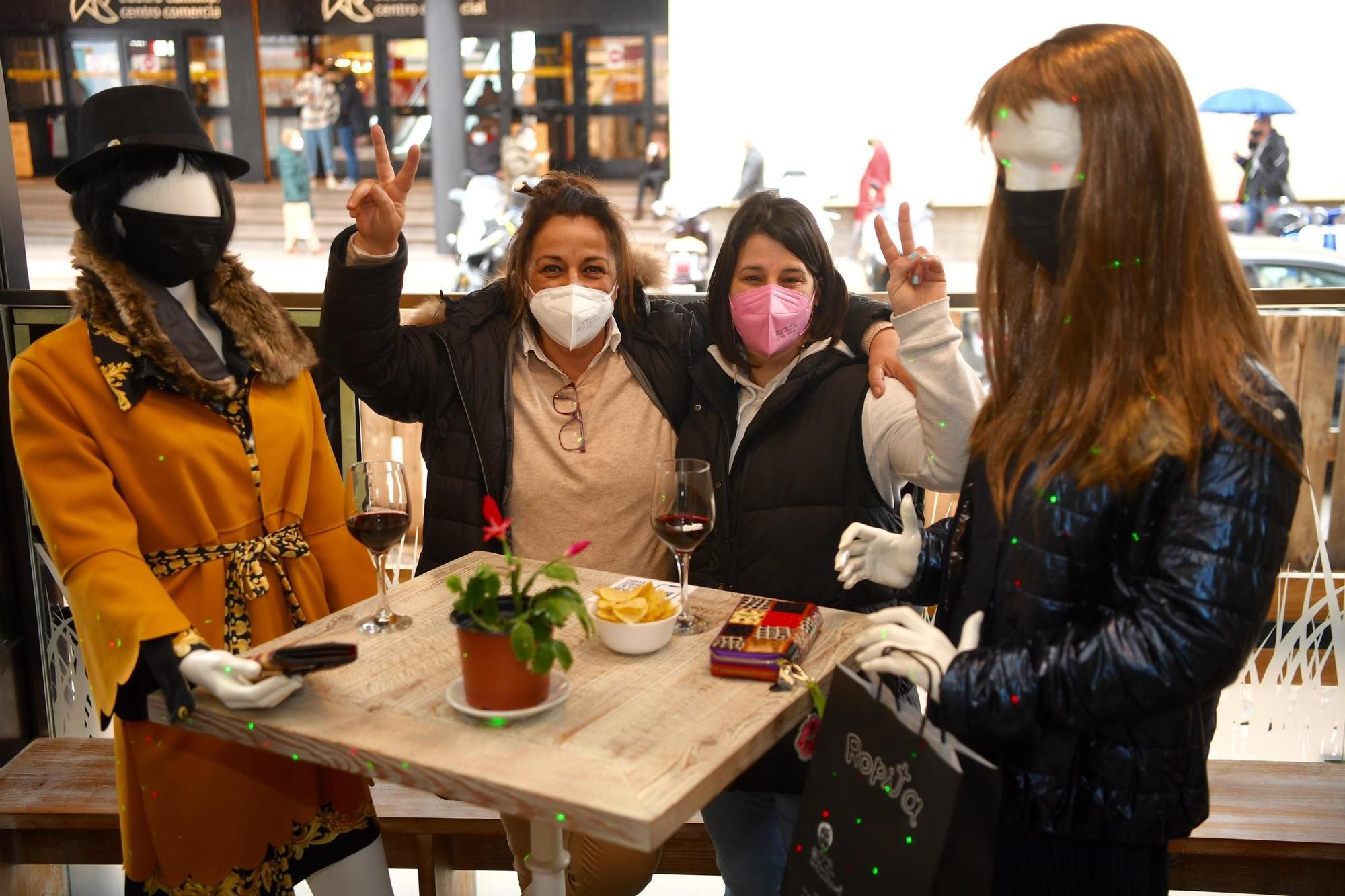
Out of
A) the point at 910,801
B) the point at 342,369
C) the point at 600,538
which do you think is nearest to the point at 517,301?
the point at 342,369

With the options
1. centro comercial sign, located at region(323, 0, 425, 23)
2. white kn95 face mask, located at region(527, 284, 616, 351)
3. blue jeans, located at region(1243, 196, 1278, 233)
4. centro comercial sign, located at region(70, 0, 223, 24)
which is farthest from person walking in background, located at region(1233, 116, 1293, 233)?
centro comercial sign, located at region(70, 0, 223, 24)

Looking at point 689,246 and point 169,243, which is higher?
point 169,243

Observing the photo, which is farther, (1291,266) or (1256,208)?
(1291,266)

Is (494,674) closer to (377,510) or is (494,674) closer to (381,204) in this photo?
(377,510)

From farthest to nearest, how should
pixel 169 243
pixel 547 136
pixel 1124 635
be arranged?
pixel 547 136, pixel 169 243, pixel 1124 635

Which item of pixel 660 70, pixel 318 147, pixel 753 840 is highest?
pixel 660 70

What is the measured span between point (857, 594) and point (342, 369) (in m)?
1.00

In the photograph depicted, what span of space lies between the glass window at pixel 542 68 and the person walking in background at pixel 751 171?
139cm

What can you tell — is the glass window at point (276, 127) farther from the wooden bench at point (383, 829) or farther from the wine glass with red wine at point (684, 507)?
the wine glass with red wine at point (684, 507)

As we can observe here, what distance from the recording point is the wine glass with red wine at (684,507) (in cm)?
150

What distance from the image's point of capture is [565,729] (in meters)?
1.22

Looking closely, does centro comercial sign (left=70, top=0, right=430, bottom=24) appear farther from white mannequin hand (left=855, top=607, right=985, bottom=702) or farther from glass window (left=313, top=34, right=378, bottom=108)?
white mannequin hand (left=855, top=607, right=985, bottom=702)

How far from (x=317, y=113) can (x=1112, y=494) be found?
5.02 meters

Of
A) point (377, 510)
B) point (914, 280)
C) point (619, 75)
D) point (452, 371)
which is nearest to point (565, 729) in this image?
point (377, 510)
